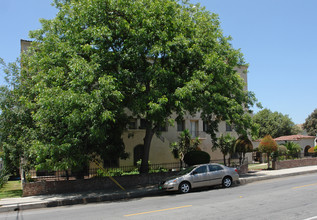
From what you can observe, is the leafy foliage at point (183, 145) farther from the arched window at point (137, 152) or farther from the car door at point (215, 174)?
the car door at point (215, 174)

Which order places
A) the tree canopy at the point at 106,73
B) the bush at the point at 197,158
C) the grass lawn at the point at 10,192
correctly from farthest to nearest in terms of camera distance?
the bush at the point at 197,158 → the grass lawn at the point at 10,192 → the tree canopy at the point at 106,73

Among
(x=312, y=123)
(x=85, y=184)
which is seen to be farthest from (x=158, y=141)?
(x=312, y=123)

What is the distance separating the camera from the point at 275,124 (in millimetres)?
54844

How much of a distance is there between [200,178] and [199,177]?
77mm

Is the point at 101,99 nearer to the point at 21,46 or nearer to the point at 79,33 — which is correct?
the point at 79,33

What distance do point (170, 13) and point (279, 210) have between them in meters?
11.4

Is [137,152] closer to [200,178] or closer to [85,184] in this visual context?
[85,184]

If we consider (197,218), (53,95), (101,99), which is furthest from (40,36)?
(197,218)

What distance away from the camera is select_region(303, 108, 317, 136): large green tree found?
203 feet

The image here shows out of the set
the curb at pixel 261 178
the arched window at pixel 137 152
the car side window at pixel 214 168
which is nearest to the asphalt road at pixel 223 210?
the car side window at pixel 214 168

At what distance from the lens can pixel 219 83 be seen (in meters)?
17.4

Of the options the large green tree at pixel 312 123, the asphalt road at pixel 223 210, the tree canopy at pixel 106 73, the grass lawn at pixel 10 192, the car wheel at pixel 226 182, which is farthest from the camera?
the large green tree at pixel 312 123

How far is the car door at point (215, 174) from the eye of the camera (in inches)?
613

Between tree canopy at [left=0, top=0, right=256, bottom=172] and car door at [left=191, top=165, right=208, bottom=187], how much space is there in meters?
3.30
